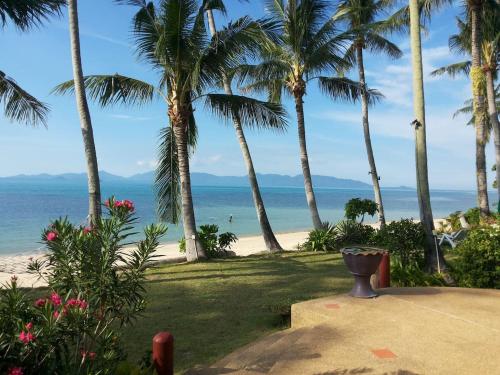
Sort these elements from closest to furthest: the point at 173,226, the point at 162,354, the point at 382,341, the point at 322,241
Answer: the point at 162,354 < the point at 382,341 < the point at 322,241 < the point at 173,226

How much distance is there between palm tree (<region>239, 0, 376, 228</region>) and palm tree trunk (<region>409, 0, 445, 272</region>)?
182 inches

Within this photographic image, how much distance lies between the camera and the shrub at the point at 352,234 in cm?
1247

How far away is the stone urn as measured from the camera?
187 inches

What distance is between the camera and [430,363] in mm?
3199

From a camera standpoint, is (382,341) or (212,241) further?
(212,241)

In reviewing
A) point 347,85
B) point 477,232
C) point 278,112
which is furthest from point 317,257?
point 347,85

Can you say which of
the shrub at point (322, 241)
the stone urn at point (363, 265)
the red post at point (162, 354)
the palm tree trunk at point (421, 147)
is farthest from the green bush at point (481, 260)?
the shrub at point (322, 241)

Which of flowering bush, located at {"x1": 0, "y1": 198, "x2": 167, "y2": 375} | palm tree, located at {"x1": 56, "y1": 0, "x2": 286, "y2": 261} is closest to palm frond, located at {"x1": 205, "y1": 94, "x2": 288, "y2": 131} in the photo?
palm tree, located at {"x1": 56, "y1": 0, "x2": 286, "y2": 261}

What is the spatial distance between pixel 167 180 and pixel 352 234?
5981 mm

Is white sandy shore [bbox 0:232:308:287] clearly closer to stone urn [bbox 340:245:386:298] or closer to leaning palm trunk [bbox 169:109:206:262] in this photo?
leaning palm trunk [bbox 169:109:206:262]

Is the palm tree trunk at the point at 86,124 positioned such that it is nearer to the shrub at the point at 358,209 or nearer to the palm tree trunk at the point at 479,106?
the shrub at the point at 358,209

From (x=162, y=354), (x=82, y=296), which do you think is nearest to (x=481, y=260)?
(x=162, y=354)

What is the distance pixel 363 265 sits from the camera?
482 centimetres

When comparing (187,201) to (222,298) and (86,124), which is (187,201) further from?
(222,298)
